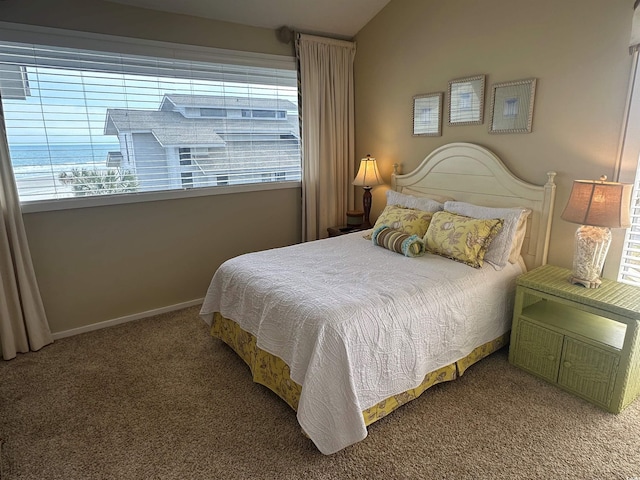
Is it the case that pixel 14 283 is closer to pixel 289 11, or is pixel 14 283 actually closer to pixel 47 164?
pixel 47 164

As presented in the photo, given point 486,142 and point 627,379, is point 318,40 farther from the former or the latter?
point 627,379

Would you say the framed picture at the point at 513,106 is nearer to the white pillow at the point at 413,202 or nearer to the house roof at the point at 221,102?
the white pillow at the point at 413,202

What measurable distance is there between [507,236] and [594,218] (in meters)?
0.52

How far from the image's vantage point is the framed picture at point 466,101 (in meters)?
3.05

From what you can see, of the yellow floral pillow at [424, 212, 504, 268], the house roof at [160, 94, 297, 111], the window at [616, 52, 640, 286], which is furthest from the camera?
the house roof at [160, 94, 297, 111]

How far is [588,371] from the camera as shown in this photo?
220 cm

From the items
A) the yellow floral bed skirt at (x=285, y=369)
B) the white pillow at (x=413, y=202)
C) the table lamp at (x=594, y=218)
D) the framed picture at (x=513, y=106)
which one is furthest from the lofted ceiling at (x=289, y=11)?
the table lamp at (x=594, y=218)

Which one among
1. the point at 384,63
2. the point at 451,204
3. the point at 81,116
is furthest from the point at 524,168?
the point at 81,116

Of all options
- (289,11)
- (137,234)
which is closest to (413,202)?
(289,11)

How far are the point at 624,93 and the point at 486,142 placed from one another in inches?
35.6

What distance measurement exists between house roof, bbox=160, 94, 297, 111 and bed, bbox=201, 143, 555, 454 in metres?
1.51

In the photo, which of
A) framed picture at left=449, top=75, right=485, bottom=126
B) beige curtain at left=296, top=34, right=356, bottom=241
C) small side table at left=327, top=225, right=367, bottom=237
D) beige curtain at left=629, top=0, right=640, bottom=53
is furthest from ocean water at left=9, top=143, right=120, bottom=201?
beige curtain at left=629, top=0, right=640, bottom=53

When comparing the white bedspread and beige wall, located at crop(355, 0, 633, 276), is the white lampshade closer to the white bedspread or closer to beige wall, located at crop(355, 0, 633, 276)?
beige wall, located at crop(355, 0, 633, 276)

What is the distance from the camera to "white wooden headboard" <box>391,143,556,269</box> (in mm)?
2758
